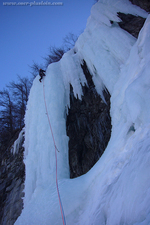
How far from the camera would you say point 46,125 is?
3957 millimetres

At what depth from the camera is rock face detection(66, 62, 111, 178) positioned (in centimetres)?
437

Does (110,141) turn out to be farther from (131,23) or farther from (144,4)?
(144,4)

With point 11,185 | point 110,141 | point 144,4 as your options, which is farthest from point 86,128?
point 144,4

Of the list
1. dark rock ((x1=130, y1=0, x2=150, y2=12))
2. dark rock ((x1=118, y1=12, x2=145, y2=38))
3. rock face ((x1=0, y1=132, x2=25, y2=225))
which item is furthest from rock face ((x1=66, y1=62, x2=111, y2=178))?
dark rock ((x1=130, y1=0, x2=150, y2=12))

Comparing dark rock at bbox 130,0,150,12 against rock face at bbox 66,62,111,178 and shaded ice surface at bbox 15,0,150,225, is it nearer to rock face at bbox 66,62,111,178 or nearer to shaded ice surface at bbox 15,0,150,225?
shaded ice surface at bbox 15,0,150,225

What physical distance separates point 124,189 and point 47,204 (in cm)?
178

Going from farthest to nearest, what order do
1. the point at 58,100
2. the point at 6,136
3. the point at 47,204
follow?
the point at 6,136, the point at 58,100, the point at 47,204

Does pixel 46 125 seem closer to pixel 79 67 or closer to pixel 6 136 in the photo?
pixel 79 67

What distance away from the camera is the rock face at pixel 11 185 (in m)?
4.67

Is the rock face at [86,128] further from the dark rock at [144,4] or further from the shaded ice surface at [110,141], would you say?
the dark rock at [144,4]

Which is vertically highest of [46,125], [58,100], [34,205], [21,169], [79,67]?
[79,67]

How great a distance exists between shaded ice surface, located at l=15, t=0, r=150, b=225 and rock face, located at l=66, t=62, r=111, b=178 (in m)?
0.33

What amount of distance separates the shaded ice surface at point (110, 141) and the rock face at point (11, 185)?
1786mm

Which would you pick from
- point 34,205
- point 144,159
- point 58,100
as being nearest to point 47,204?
point 34,205
